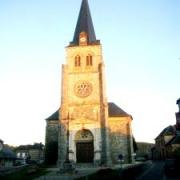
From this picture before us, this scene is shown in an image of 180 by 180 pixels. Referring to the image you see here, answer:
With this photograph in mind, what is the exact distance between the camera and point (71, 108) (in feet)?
136

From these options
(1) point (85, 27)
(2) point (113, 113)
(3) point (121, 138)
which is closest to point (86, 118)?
(2) point (113, 113)

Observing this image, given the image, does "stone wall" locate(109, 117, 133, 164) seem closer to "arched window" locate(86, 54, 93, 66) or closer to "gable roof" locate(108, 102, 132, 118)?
"gable roof" locate(108, 102, 132, 118)

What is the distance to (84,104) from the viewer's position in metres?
41.4

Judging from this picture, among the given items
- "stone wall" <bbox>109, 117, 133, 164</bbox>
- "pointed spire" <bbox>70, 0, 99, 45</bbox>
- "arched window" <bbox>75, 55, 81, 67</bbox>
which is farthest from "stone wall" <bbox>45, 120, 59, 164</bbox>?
"pointed spire" <bbox>70, 0, 99, 45</bbox>

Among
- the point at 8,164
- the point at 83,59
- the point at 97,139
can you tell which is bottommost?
the point at 8,164

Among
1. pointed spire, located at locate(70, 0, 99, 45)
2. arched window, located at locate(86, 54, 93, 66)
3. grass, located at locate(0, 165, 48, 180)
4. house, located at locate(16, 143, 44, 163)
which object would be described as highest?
pointed spire, located at locate(70, 0, 99, 45)

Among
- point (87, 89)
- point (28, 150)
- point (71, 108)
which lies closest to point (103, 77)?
point (87, 89)

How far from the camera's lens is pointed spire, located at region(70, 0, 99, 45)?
46.6m

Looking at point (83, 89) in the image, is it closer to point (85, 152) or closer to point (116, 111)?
point (116, 111)

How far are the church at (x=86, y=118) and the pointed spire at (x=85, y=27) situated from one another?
0.18 metres

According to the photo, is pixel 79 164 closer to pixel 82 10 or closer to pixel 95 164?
pixel 95 164

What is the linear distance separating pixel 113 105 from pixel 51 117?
11396 millimetres

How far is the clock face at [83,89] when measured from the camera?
42.3 meters

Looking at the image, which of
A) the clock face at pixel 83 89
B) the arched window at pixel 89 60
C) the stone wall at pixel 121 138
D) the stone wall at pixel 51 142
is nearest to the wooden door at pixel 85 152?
the stone wall at pixel 121 138
